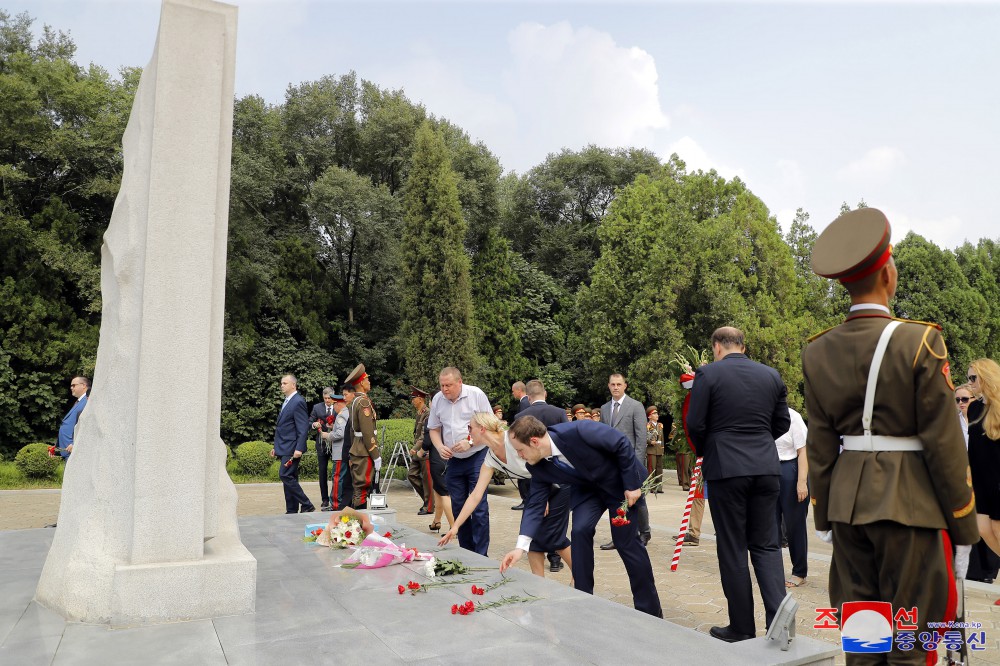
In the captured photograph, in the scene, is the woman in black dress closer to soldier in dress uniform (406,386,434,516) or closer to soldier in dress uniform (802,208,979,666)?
soldier in dress uniform (802,208,979,666)

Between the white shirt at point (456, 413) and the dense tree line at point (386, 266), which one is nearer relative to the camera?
the white shirt at point (456, 413)

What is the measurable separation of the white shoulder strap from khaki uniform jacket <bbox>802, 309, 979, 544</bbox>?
0.02m

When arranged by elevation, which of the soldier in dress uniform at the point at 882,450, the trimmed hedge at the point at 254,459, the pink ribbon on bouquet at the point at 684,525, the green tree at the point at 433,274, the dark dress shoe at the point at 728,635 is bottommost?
the trimmed hedge at the point at 254,459

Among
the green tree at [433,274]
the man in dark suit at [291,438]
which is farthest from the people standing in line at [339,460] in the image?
the green tree at [433,274]

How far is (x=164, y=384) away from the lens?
436cm

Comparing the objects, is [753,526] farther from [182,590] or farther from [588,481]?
[182,590]

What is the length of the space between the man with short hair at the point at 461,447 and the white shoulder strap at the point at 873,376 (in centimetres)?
453

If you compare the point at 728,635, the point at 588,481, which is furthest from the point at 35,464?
the point at 728,635

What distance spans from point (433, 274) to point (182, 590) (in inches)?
891

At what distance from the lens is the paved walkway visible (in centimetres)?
562

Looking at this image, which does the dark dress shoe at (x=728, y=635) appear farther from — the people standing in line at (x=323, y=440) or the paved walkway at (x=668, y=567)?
the people standing in line at (x=323, y=440)

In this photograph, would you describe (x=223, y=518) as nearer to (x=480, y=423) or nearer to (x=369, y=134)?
(x=480, y=423)

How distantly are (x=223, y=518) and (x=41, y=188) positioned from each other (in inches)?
924

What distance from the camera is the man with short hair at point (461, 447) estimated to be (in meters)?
7.13
